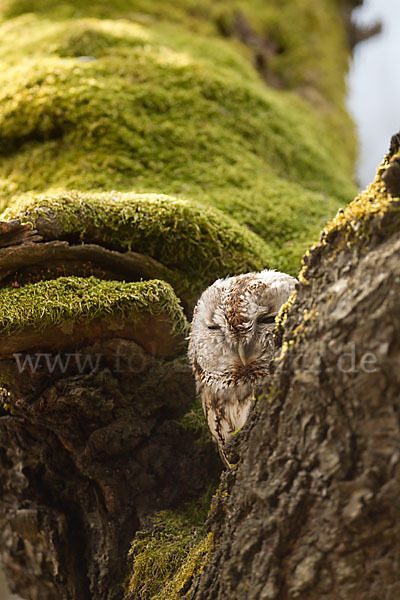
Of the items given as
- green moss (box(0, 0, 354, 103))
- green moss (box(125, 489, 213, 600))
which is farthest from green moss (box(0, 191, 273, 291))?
green moss (box(0, 0, 354, 103))

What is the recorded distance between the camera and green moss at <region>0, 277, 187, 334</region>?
223 centimetres

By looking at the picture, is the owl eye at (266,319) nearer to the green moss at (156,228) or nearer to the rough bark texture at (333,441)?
the green moss at (156,228)

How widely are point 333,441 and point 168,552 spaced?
1181 millimetres

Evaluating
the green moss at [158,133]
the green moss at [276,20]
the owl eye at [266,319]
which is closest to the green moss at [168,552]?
the owl eye at [266,319]

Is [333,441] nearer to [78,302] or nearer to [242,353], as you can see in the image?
[242,353]

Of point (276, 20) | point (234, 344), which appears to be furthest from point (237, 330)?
point (276, 20)

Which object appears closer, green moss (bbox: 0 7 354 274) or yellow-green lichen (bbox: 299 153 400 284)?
yellow-green lichen (bbox: 299 153 400 284)

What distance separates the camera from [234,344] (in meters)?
2.32

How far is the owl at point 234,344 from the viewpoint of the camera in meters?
2.28

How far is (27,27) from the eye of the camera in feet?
16.9

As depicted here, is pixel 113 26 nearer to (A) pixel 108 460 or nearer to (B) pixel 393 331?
(A) pixel 108 460

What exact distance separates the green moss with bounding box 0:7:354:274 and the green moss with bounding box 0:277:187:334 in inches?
22.8

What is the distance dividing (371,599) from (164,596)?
977 millimetres

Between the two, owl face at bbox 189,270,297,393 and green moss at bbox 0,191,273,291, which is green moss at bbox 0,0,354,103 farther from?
owl face at bbox 189,270,297,393
